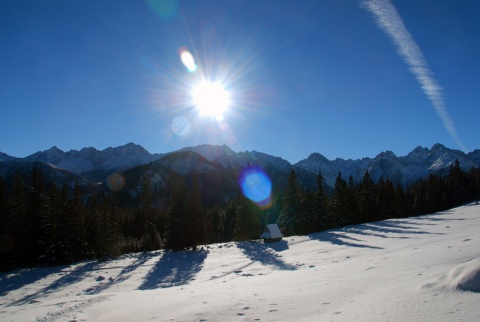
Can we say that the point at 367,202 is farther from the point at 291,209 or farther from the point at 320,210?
the point at 291,209

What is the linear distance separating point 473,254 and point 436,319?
843 cm

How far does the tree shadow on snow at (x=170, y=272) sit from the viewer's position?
22927 millimetres

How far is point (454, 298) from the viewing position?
6469mm

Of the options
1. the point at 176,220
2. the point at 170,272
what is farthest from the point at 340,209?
the point at 170,272

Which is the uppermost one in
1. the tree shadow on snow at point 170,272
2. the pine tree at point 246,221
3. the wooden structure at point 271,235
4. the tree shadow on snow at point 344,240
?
the pine tree at point 246,221

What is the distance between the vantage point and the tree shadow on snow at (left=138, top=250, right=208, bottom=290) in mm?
22927

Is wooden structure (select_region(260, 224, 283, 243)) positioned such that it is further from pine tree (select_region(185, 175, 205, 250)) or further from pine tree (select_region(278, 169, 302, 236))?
pine tree (select_region(278, 169, 302, 236))

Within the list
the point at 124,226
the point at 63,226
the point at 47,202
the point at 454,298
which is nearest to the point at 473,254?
the point at 454,298

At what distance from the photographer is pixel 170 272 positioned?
1163 inches

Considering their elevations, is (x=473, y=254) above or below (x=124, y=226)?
below

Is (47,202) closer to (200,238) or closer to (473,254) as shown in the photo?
(200,238)

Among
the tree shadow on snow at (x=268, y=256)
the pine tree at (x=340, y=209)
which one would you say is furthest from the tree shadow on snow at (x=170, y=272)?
the pine tree at (x=340, y=209)

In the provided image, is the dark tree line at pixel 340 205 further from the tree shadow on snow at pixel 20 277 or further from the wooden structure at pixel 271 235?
the tree shadow on snow at pixel 20 277

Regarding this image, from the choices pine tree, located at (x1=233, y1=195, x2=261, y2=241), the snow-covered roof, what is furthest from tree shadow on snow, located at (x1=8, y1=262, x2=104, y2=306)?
pine tree, located at (x1=233, y1=195, x2=261, y2=241)
